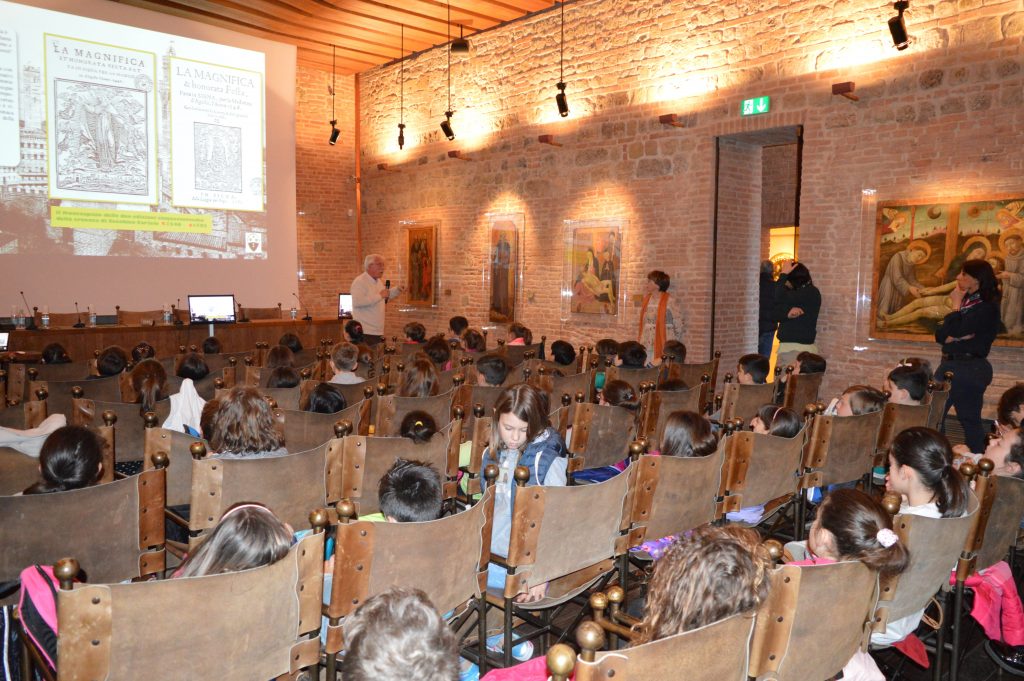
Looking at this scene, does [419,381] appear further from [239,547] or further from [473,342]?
[239,547]

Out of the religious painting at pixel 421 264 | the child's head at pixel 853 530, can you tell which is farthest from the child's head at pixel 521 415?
the religious painting at pixel 421 264

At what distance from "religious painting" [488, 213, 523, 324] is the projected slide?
3.51 m

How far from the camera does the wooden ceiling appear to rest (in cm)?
1059

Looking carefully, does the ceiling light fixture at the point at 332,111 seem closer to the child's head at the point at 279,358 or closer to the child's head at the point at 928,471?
the child's head at the point at 279,358

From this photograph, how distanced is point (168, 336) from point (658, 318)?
225 inches

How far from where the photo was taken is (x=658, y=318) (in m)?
8.81

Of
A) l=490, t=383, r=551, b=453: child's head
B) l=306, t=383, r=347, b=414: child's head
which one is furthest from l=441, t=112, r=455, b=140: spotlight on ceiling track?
l=490, t=383, r=551, b=453: child's head

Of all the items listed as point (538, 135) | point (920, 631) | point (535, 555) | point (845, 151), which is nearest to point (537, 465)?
point (535, 555)

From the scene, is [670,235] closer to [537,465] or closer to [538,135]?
[538,135]

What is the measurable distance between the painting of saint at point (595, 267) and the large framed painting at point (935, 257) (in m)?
3.28

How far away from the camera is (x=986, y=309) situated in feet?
19.2

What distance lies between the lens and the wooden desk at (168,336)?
803cm

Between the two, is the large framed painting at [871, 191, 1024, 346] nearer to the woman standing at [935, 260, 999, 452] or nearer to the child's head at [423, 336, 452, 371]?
the woman standing at [935, 260, 999, 452]

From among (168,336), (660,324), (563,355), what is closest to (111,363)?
(563,355)
